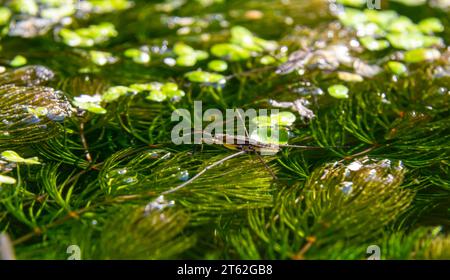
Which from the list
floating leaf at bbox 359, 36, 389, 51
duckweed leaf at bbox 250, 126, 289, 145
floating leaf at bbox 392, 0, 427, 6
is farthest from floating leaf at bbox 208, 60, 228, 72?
floating leaf at bbox 392, 0, 427, 6

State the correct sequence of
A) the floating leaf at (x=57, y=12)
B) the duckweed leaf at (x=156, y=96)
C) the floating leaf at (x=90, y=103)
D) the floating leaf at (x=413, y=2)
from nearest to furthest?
the floating leaf at (x=90, y=103)
the duckweed leaf at (x=156, y=96)
the floating leaf at (x=57, y=12)
the floating leaf at (x=413, y=2)

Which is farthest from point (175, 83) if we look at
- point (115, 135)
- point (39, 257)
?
point (39, 257)

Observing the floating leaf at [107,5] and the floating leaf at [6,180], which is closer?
the floating leaf at [6,180]

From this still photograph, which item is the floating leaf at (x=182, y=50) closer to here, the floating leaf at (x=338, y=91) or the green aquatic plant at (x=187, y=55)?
the green aquatic plant at (x=187, y=55)

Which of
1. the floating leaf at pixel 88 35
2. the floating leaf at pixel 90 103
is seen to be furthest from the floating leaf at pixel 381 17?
the floating leaf at pixel 90 103

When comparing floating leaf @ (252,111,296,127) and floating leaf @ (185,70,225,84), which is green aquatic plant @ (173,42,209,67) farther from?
floating leaf @ (252,111,296,127)

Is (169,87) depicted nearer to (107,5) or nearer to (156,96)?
(156,96)

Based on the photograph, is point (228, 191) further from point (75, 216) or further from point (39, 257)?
point (39, 257)

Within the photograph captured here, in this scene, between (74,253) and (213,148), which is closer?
(74,253)

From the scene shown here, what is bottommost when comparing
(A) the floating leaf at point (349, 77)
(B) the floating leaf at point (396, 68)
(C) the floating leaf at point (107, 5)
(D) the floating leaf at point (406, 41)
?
(A) the floating leaf at point (349, 77)
